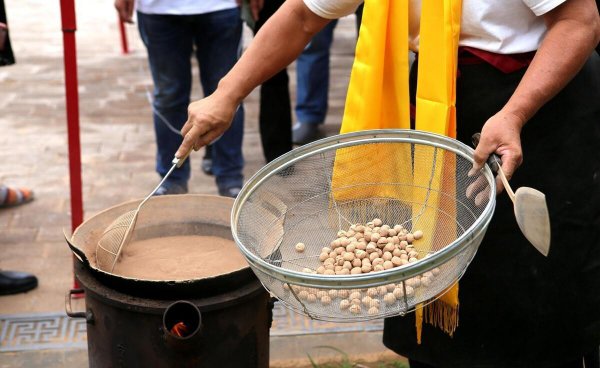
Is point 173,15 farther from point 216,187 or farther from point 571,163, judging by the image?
point 571,163

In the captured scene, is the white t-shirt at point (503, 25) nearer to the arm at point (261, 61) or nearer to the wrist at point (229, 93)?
the arm at point (261, 61)

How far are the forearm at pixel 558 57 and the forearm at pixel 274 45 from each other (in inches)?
25.5

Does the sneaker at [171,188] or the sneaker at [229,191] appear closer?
the sneaker at [171,188]

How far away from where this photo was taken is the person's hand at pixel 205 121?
236 cm

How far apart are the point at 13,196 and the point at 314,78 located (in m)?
2.26

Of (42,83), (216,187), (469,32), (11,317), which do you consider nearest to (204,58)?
(216,187)

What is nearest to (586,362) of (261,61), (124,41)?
(261,61)

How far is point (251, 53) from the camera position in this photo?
8.02 feet

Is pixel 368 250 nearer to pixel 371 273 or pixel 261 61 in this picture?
pixel 371 273

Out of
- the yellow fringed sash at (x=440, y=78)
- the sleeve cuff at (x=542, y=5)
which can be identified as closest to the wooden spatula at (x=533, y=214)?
the yellow fringed sash at (x=440, y=78)

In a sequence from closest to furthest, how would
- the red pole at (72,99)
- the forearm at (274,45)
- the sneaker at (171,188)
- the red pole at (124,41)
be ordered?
the forearm at (274,45) → the red pole at (72,99) → the sneaker at (171,188) → the red pole at (124,41)

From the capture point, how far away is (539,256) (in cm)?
242

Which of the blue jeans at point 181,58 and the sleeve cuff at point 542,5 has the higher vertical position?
the sleeve cuff at point 542,5

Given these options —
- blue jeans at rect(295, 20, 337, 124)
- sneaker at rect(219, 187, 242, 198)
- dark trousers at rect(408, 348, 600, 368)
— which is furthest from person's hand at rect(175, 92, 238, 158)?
blue jeans at rect(295, 20, 337, 124)
